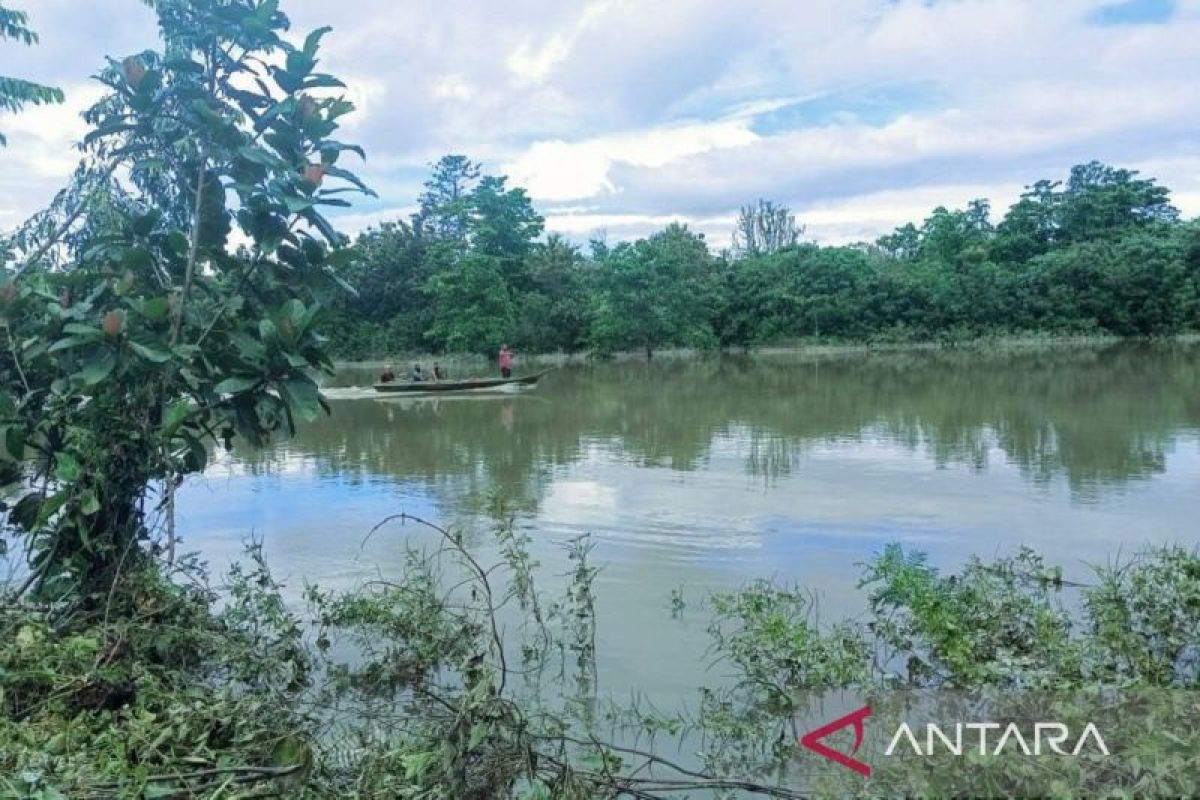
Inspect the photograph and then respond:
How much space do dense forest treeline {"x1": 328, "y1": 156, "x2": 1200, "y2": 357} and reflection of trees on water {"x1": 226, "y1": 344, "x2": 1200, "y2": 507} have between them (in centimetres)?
958

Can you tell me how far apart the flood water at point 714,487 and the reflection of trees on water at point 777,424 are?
2.4 inches

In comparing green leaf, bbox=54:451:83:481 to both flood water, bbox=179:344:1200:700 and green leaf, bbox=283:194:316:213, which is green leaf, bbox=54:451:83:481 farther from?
flood water, bbox=179:344:1200:700

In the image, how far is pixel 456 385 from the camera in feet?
54.4

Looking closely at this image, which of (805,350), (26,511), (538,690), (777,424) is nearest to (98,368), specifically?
(26,511)

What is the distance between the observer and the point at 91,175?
4.25m

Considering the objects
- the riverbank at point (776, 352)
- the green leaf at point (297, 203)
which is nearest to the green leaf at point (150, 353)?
the green leaf at point (297, 203)

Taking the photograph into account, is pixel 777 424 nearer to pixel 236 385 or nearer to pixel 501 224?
pixel 236 385

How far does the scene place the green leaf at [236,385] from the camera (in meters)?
3.12

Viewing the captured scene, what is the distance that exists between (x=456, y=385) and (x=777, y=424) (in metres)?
6.98

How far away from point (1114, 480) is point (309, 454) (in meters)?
8.23

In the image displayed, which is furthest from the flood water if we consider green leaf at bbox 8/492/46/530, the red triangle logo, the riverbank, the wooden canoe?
the riverbank

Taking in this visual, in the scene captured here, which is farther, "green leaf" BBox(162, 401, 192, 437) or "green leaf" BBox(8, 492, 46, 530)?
"green leaf" BBox(8, 492, 46, 530)

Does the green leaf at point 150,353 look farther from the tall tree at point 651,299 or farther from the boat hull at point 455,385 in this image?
the tall tree at point 651,299

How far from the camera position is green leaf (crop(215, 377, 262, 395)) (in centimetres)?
312
